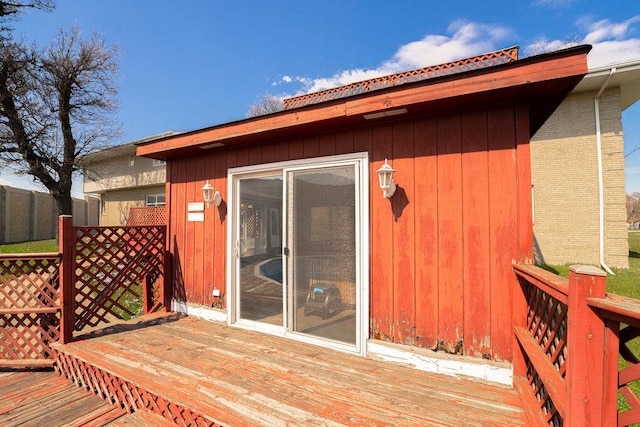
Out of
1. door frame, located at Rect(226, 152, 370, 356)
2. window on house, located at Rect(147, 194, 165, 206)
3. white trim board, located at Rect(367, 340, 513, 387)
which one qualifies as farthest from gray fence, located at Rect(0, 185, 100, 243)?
white trim board, located at Rect(367, 340, 513, 387)

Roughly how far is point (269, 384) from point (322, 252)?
1.28 m

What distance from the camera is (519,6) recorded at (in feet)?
22.6

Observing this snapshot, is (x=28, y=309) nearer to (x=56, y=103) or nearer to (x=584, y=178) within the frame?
(x=584, y=178)

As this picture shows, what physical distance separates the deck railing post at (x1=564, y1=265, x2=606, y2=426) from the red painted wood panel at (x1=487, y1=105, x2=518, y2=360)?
1.21 meters

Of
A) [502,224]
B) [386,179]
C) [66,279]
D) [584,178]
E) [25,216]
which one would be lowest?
[66,279]

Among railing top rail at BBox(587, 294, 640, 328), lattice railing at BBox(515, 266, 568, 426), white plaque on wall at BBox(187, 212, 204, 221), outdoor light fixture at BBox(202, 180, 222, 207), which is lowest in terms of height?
lattice railing at BBox(515, 266, 568, 426)

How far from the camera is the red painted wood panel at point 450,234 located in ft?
8.31

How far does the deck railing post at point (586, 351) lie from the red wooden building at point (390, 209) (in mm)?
1216

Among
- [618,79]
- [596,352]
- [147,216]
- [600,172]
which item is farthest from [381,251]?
[147,216]

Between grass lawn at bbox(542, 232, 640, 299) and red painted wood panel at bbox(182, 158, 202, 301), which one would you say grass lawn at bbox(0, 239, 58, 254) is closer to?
red painted wood panel at bbox(182, 158, 202, 301)

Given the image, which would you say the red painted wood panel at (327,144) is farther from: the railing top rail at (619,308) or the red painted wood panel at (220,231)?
the railing top rail at (619,308)

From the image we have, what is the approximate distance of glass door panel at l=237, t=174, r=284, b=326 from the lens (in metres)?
3.46

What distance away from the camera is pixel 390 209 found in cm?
282

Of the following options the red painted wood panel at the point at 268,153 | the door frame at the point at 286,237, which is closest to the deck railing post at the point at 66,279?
the door frame at the point at 286,237
